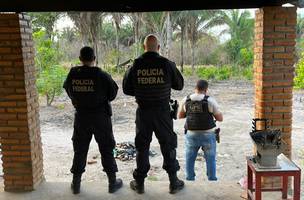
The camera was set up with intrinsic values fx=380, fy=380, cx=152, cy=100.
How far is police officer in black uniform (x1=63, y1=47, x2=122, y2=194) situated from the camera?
421 cm

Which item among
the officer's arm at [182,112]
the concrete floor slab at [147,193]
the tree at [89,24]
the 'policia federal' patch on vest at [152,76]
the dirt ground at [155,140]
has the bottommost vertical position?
the dirt ground at [155,140]

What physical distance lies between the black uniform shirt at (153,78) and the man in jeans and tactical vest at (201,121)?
1.02 metres

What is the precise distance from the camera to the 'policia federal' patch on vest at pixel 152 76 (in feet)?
13.6

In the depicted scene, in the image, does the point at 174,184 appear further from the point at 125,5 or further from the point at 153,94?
the point at 125,5

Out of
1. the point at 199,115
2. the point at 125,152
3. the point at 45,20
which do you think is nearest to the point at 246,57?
the point at 45,20

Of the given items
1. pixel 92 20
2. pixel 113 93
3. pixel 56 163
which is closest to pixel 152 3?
pixel 113 93

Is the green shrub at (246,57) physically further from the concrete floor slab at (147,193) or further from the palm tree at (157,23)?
the concrete floor slab at (147,193)

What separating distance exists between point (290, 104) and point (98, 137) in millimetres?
2324

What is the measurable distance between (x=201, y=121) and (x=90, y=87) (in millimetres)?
1721

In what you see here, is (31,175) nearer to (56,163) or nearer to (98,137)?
(98,137)

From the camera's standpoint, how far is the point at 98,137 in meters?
4.38

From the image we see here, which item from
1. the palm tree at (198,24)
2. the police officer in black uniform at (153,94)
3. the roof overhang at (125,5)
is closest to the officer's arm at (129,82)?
Result: the police officer in black uniform at (153,94)

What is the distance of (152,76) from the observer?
163 inches

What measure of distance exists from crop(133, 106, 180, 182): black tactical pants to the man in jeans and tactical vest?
0.91 metres
